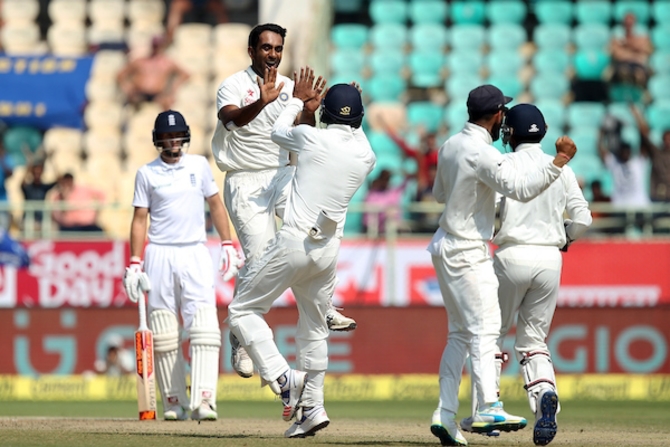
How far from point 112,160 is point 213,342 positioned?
8437 mm

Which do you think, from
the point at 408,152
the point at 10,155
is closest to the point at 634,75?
the point at 408,152

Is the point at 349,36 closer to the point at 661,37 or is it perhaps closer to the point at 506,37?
the point at 506,37

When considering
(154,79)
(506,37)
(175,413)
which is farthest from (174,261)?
(506,37)

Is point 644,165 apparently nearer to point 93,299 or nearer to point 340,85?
point 93,299

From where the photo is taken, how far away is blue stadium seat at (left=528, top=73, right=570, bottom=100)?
17266 millimetres

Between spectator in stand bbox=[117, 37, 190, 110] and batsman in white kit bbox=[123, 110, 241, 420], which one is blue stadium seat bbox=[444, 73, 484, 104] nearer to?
spectator in stand bbox=[117, 37, 190, 110]

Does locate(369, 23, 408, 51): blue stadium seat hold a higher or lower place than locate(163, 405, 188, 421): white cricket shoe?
higher

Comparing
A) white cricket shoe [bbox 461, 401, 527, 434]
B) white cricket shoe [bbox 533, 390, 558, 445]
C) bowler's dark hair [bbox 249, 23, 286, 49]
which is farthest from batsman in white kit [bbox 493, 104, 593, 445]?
bowler's dark hair [bbox 249, 23, 286, 49]

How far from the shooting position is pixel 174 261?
28.6 ft

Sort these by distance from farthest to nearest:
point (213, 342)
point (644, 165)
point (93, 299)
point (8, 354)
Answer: point (644, 165)
point (93, 299)
point (8, 354)
point (213, 342)

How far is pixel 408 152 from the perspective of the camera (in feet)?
52.9

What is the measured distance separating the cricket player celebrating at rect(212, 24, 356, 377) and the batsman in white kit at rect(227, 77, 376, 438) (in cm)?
73

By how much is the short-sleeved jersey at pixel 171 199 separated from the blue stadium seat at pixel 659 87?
973 cm

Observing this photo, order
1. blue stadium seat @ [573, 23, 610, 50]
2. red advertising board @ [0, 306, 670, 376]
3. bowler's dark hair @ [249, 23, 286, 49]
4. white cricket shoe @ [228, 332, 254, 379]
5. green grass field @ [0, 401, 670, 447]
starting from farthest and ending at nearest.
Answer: blue stadium seat @ [573, 23, 610, 50] → red advertising board @ [0, 306, 670, 376] → white cricket shoe @ [228, 332, 254, 379] → bowler's dark hair @ [249, 23, 286, 49] → green grass field @ [0, 401, 670, 447]
